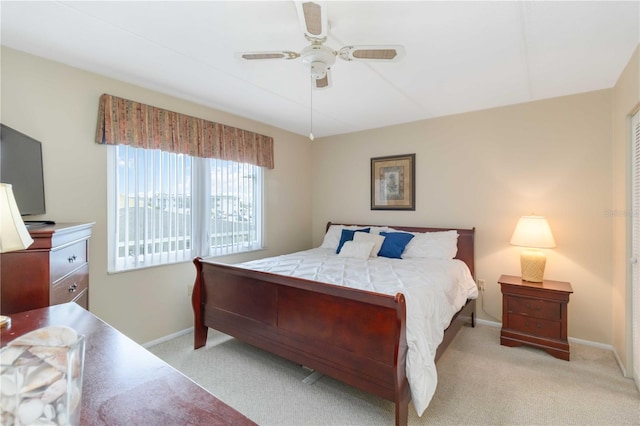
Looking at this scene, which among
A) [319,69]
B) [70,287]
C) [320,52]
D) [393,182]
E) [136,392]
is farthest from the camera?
[393,182]

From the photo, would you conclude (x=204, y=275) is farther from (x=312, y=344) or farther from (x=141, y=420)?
(x=141, y=420)

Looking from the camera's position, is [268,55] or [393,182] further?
[393,182]

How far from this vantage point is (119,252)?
277 cm

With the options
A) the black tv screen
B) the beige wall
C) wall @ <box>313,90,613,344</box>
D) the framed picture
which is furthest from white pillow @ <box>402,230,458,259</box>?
the black tv screen

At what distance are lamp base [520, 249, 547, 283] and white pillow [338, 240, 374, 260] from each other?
5.06 feet

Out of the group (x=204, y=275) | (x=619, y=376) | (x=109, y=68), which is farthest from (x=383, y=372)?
(x=109, y=68)

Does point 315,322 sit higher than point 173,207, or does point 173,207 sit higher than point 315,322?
point 173,207

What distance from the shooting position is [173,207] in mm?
3109

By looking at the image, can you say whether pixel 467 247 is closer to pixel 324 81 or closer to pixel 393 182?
pixel 393 182

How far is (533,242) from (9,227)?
366cm

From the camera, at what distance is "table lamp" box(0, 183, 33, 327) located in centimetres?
112

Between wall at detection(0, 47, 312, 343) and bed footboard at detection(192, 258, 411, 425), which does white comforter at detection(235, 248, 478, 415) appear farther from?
wall at detection(0, 47, 312, 343)

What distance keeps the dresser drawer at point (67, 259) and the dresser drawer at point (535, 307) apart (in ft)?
11.8

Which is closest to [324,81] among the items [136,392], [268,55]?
[268,55]
